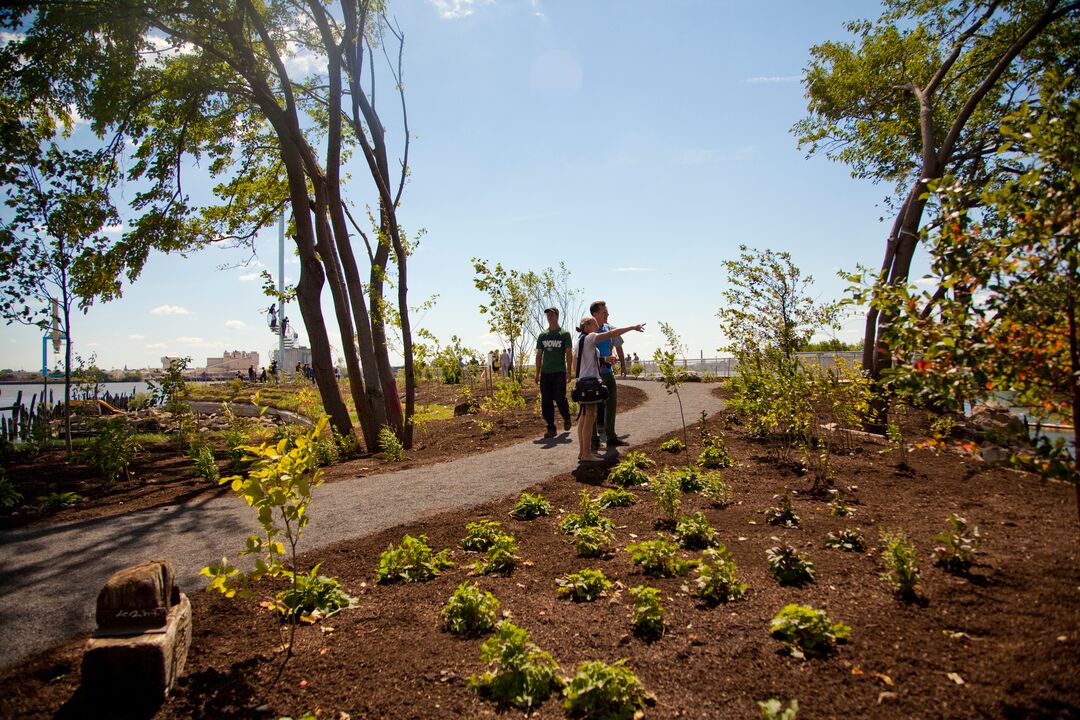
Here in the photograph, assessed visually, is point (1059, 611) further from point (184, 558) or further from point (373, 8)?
point (373, 8)

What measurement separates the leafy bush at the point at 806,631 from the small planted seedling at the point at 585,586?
1.03 metres

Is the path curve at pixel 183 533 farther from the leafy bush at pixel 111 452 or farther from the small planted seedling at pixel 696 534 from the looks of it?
the small planted seedling at pixel 696 534

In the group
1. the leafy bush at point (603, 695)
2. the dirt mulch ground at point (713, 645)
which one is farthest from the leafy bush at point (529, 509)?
the leafy bush at point (603, 695)

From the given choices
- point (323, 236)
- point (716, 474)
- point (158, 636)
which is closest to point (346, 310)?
point (323, 236)

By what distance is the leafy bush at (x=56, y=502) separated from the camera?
576 centimetres

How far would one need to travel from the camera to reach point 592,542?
3.97m

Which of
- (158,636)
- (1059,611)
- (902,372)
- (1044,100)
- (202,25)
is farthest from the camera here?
(202,25)

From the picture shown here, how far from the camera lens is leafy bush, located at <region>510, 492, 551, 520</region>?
506cm

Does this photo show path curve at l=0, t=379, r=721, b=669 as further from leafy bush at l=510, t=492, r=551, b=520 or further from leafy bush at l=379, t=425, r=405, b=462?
leafy bush at l=379, t=425, r=405, b=462

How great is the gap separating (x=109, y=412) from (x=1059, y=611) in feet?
63.9

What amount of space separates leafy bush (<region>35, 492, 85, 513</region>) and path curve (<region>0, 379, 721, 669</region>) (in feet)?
2.35

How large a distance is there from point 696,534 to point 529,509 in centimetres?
161

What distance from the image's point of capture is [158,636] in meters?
2.39

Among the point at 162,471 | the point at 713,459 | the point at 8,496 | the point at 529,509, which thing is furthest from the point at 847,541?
the point at 162,471
